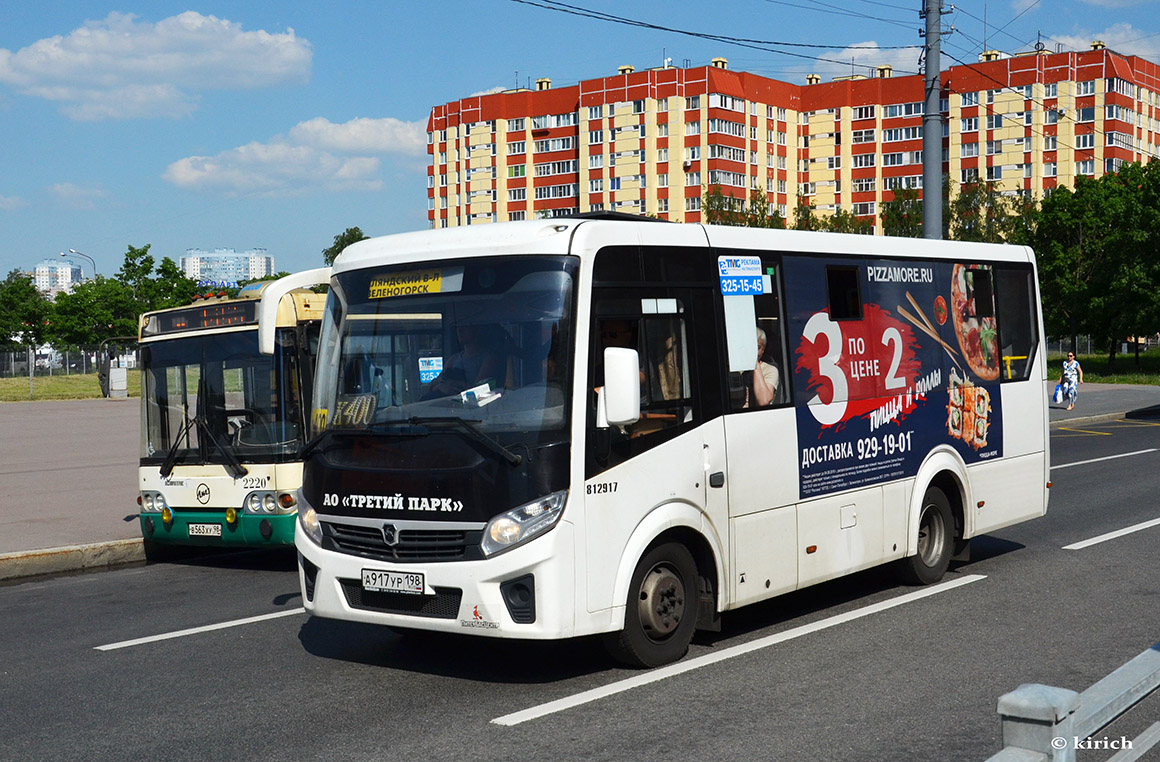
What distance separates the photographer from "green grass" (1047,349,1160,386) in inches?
2066

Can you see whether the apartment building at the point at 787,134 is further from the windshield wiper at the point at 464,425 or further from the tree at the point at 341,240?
the windshield wiper at the point at 464,425

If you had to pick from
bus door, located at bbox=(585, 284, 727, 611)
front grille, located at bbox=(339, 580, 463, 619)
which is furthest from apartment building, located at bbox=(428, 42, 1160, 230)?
front grille, located at bbox=(339, 580, 463, 619)

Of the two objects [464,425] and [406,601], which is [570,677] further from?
[464,425]

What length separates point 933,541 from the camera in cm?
966

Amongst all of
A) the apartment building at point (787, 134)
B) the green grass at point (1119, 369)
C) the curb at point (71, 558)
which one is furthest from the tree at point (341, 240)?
the curb at point (71, 558)

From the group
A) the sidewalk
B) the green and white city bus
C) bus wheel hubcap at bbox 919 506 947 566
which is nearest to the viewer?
bus wheel hubcap at bbox 919 506 947 566

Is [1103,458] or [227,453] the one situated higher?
[227,453]

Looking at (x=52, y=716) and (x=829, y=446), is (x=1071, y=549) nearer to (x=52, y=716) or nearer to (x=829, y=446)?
(x=829, y=446)

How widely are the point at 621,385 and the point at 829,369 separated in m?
2.65

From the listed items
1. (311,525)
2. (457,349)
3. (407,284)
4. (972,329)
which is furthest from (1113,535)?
(311,525)

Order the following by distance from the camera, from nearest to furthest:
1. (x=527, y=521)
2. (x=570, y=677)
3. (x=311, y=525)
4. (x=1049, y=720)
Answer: (x=1049, y=720) → (x=527, y=521) → (x=570, y=677) → (x=311, y=525)

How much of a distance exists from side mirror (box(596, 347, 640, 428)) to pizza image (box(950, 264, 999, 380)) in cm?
465

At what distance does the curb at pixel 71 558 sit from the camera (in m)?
11.7

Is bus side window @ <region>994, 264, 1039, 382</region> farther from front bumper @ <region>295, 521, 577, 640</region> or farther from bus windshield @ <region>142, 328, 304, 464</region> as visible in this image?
bus windshield @ <region>142, 328, 304, 464</region>
